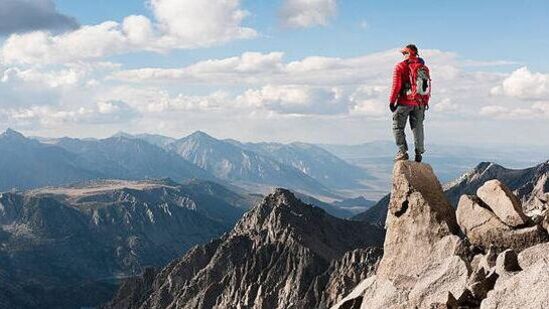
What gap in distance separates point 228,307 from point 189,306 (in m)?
13.2

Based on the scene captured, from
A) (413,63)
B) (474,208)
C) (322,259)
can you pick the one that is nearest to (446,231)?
(474,208)

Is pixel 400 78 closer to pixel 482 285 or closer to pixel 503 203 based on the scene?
pixel 503 203

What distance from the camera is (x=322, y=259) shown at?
19538cm

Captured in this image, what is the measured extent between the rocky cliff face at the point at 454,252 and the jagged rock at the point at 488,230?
0.03m

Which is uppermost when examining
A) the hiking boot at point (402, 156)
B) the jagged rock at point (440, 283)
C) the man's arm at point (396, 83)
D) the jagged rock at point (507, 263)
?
the man's arm at point (396, 83)

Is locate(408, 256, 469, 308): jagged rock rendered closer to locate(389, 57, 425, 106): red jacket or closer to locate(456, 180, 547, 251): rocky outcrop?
locate(456, 180, 547, 251): rocky outcrop

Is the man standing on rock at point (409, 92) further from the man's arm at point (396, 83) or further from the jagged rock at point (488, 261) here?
the jagged rock at point (488, 261)

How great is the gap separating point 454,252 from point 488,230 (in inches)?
59.5

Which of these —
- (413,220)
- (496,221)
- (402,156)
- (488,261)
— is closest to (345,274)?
(402,156)

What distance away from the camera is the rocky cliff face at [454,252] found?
17.0 metres

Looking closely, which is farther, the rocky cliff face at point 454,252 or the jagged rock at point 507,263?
the jagged rock at point 507,263

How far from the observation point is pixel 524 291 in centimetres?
1594

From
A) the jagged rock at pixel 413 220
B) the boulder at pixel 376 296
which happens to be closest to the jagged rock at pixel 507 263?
the boulder at pixel 376 296

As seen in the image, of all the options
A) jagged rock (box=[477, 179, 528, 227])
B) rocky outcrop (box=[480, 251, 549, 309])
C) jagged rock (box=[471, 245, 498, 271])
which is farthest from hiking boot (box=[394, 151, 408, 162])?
rocky outcrop (box=[480, 251, 549, 309])
